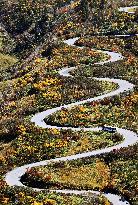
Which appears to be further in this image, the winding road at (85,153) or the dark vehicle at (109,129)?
the dark vehicle at (109,129)

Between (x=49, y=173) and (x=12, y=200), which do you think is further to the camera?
(x=49, y=173)

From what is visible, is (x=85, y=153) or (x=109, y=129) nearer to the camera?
(x=85, y=153)

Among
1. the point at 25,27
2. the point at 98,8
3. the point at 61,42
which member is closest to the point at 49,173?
the point at 61,42

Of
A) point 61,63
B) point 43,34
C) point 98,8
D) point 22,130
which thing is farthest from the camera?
point 43,34

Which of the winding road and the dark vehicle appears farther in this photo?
the dark vehicle

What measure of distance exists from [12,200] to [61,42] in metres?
50.9

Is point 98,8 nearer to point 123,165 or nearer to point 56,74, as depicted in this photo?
point 56,74

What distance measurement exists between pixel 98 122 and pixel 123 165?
10.3 meters

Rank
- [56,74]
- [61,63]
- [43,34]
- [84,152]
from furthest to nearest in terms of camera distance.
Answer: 1. [43,34]
2. [61,63]
3. [56,74]
4. [84,152]

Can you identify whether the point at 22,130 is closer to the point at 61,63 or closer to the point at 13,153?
the point at 13,153

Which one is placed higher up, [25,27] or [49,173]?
[49,173]

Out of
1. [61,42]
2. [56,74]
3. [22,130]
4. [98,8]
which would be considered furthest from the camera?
[98,8]

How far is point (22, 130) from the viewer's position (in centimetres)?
5775

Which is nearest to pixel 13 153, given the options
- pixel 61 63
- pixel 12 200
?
pixel 12 200
